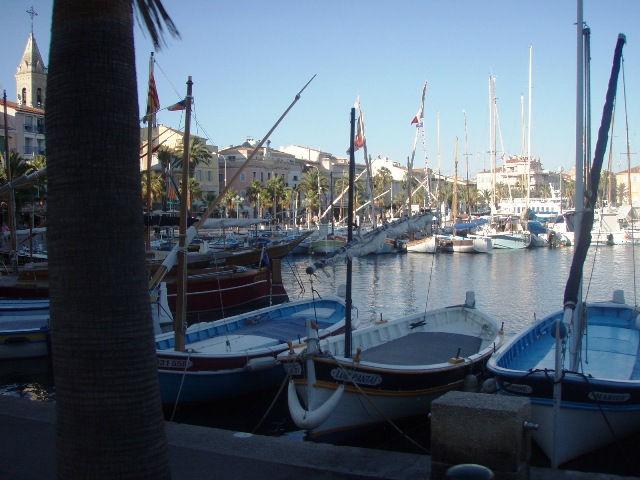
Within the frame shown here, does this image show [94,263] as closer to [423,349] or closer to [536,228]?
[423,349]

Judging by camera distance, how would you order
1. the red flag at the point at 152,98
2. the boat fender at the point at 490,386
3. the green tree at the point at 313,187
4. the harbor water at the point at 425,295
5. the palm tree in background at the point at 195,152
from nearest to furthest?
the boat fender at the point at 490,386
the harbor water at the point at 425,295
the red flag at the point at 152,98
the palm tree in background at the point at 195,152
the green tree at the point at 313,187

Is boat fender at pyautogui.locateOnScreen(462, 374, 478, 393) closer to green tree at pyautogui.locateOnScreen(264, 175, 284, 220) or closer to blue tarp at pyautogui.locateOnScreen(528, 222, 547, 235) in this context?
blue tarp at pyautogui.locateOnScreen(528, 222, 547, 235)

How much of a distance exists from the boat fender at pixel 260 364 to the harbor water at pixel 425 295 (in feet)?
2.34

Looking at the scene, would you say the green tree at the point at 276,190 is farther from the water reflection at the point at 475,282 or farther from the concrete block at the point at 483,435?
the concrete block at the point at 483,435

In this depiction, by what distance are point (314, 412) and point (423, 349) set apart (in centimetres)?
464

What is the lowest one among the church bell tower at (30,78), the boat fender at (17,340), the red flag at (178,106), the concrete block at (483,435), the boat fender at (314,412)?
the boat fender at (17,340)

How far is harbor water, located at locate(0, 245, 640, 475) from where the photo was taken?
1297 centimetres

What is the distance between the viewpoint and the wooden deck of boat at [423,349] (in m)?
14.3

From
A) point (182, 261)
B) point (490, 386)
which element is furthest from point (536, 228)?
point (182, 261)

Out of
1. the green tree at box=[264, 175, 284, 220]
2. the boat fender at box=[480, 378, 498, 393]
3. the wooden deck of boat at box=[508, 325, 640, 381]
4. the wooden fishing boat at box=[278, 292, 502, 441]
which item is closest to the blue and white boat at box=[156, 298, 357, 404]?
the wooden fishing boat at box=[278, 292, 502, 441]

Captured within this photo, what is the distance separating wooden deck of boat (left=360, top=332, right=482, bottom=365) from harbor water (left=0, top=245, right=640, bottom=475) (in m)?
1.28

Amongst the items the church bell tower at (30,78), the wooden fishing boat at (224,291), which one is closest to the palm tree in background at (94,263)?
the wooden fishing boat at (224,291)

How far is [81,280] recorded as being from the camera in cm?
445

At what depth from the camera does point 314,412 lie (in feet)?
37.3
